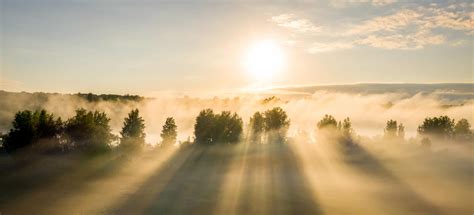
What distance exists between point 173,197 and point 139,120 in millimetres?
78628

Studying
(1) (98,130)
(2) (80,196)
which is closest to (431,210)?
(2) (80,196)

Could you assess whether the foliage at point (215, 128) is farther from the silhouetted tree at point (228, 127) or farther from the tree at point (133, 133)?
the tree at point (133, 133)

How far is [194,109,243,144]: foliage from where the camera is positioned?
188m

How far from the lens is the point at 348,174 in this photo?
494 ft

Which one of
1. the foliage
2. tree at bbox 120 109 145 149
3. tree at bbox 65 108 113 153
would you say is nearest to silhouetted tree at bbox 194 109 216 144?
the foliage

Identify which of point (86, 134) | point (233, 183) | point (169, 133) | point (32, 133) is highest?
point (32, 133)

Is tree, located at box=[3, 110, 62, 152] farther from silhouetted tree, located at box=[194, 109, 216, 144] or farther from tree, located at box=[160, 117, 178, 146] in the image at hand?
silhouetted tree, located at box=[194, 109, 216, 144]

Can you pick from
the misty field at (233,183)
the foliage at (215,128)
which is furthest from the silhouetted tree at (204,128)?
the misty field at (233,183)

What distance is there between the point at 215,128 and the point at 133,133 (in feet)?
113

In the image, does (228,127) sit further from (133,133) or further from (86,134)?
(86,134)

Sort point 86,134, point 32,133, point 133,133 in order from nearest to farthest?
point 32,133
point 86,134
point 133,133

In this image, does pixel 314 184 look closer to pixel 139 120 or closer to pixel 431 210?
pixel 431 210

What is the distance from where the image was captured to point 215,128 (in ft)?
624

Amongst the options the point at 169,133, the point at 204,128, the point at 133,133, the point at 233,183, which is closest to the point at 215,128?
the point at 204,128
